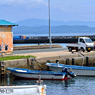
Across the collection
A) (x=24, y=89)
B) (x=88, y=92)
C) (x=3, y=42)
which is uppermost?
(x=3, y=42)

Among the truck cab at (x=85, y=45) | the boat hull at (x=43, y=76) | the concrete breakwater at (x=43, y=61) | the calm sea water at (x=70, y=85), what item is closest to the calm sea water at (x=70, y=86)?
the calm sea water at (x=70, y=85)

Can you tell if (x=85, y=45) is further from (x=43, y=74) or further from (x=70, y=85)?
(x=70, y=85)

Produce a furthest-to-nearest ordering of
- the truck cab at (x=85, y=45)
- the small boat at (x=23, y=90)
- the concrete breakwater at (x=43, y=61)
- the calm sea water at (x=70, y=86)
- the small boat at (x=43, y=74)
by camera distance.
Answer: the truck cab at (x=85, y=45), the concrete breakwater at (x=43, y=61), the small boat at (x=43, y=74), the calm sea water at (x=70, y=86), the small boat at (x=23, y=90)

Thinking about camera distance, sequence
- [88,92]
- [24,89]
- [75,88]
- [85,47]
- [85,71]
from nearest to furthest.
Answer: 1. [24,89]
2. [88,92]
3. [75,88]
4. [85,71]
5. [85,47]

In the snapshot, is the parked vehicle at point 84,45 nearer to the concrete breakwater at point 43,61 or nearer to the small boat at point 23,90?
the concrete breakwater at point 43,61

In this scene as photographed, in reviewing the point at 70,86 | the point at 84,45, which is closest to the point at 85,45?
the point at 84,45

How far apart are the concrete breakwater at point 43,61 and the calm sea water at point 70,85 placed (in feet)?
6.28

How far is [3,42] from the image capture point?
34344 mm

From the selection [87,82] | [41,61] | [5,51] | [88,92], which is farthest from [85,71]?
[5,51]

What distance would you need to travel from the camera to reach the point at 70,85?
1057 inches

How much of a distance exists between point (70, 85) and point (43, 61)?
6.95m

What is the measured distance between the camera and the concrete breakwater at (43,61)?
30.2m

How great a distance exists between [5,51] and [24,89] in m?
20.5

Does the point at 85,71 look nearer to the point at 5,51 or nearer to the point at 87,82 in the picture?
the point at 87,82
